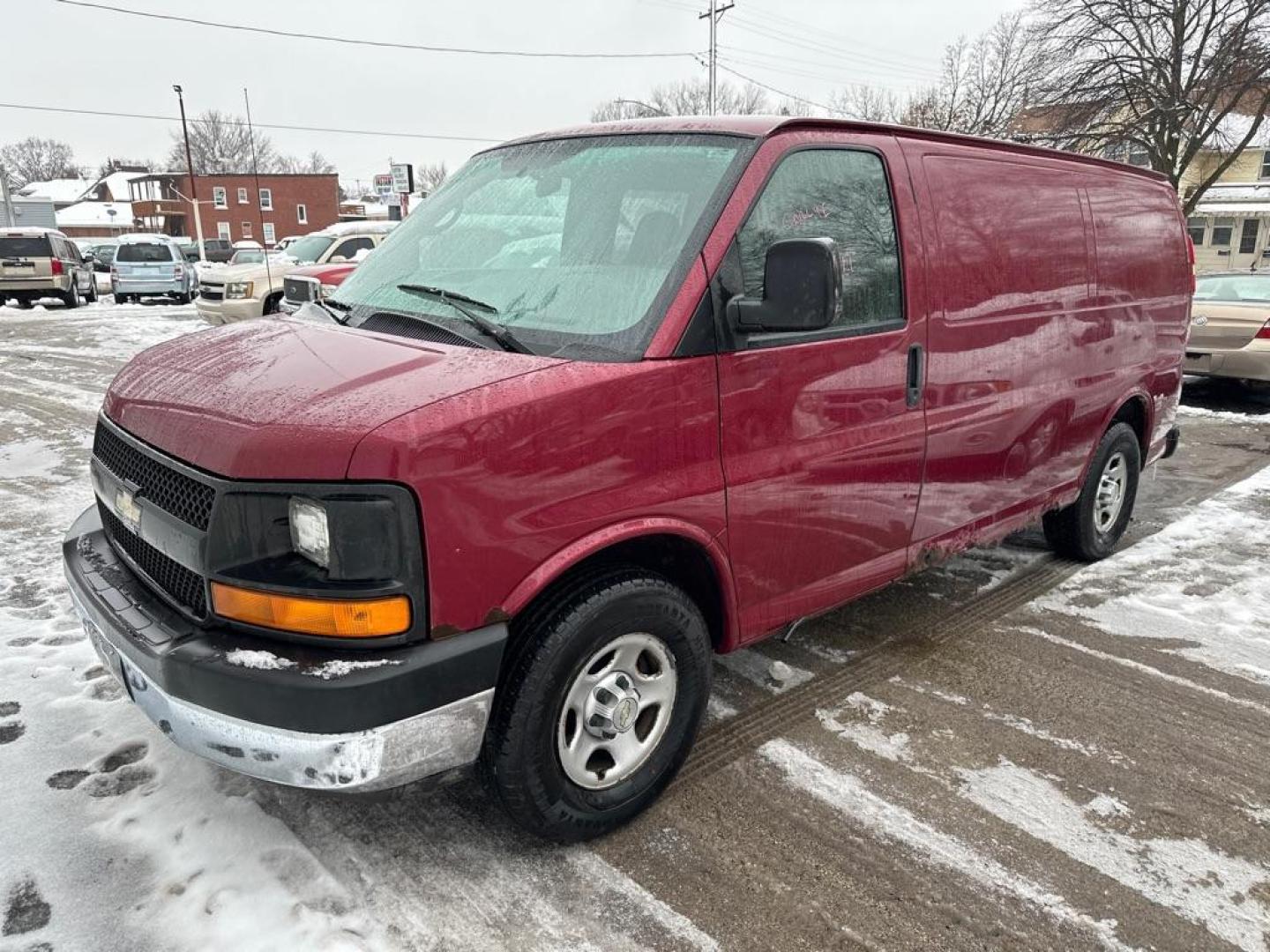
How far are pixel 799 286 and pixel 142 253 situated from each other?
80.1 feet

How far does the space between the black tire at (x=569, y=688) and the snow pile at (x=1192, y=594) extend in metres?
2.61

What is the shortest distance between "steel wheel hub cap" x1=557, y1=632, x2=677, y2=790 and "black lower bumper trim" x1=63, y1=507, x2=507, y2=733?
0.40 meters

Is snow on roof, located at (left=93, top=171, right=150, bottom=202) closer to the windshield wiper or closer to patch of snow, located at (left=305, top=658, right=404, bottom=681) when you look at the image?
the windshield wiper

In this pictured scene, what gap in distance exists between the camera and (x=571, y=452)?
7.66 feet

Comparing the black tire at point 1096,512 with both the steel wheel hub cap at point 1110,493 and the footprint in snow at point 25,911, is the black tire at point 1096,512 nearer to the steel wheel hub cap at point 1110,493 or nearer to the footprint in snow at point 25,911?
the steel wheel hub cap at point 1110,493

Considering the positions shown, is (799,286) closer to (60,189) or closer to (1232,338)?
(1232,338)

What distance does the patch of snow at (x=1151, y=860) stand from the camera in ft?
8.05

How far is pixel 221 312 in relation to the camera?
41.6ft

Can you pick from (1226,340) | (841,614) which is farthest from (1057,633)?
(1226,340)

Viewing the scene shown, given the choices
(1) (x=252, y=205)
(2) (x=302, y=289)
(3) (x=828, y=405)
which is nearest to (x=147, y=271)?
(2) (x=302, y=289)

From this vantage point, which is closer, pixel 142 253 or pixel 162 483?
pixel 162 483

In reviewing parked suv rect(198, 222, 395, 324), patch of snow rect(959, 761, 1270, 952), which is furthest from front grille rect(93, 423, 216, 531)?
parked suv rect(198, 222, 395, 324)

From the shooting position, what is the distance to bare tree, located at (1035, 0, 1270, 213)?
Answer: 76.2 ft

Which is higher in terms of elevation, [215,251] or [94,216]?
[94,216]
